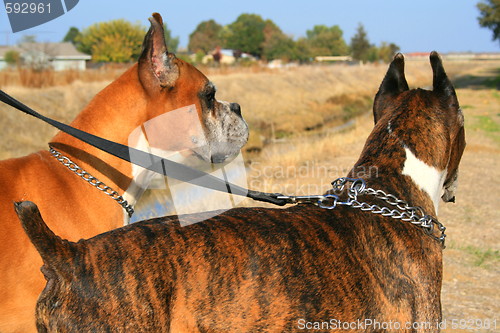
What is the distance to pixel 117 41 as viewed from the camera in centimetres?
4681

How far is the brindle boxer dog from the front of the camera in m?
2.06

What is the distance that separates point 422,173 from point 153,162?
6.09ft

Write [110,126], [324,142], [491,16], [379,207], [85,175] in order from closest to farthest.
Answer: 1. [379,207]
2. [85,175]
3. [110,126]
4. [324,142]
5. [491,16]

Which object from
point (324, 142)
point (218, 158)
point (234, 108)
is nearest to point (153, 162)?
point (218, 158)

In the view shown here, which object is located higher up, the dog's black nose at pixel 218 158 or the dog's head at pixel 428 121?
the dog's head at pixel 428 121

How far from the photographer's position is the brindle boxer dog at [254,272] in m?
2.06

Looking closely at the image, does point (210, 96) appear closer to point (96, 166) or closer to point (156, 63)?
point (156, 63)

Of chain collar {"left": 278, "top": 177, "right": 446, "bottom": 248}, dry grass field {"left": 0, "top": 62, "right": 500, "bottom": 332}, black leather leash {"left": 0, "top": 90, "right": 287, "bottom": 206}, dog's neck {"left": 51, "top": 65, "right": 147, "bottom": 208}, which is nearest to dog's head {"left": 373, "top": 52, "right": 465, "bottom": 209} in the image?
chain collar {"left": 278, "top": 177, "right": 446, "bottom": 248}

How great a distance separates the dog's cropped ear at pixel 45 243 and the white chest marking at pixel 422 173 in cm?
199

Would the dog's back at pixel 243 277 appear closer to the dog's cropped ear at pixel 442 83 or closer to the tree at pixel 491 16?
the dog's cropped ear at pixel 442 83

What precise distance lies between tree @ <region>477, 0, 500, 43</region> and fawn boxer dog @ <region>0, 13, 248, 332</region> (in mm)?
45126

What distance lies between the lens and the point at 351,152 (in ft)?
53.2

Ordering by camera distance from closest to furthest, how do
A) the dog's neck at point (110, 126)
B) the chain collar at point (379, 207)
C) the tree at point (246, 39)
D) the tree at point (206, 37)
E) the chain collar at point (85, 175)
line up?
the chain collar at point (379, 207) → the chain collar at point (85, 175) → the dog's neck at point (110, 126) → the tree at point (206, 37) → the tree at point (246, 39)

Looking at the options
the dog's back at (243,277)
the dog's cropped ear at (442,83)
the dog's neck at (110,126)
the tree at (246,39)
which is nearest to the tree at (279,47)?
the tree at (246,39)
